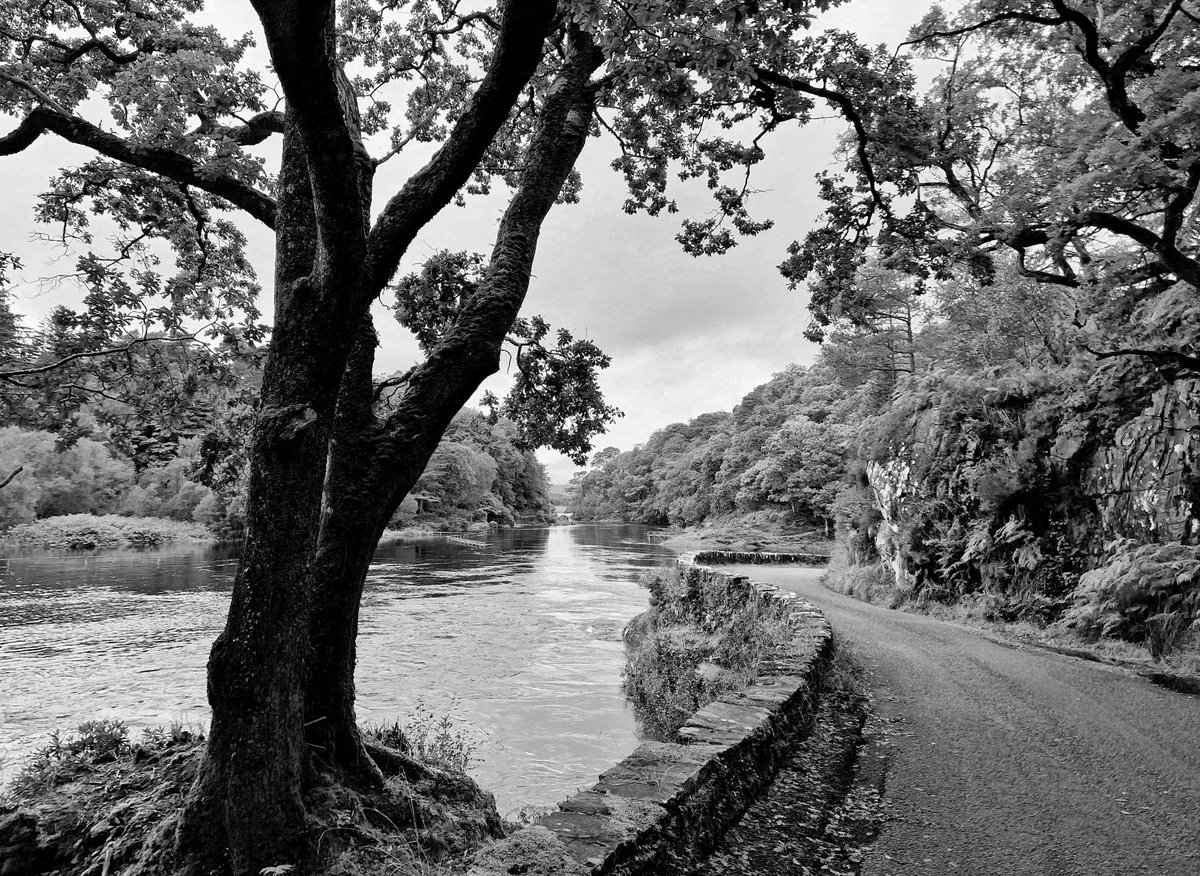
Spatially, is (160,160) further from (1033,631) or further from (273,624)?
(1033,631)

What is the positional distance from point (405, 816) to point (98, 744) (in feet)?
9.57

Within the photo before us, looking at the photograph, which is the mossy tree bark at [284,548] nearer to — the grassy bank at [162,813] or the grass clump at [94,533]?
the grassy bank at [162,813]

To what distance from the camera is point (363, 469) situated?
4.23m

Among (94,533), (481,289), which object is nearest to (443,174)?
(481,289)

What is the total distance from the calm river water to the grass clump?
1379 centimetres

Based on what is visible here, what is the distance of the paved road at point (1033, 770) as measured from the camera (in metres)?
3.27

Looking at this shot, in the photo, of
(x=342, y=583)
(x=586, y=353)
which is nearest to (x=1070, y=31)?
(x=586, y=353)

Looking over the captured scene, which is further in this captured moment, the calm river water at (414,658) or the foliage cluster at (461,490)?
the foliage cluster at (461,490)

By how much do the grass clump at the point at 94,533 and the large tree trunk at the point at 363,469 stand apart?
41939 mm

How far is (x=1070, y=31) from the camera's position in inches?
311

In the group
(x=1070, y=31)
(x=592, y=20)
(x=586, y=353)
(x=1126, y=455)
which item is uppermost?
(x=1070, y=31)

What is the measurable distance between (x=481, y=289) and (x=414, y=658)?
9.63 metres

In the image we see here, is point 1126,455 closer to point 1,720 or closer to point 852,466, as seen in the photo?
point 852,466

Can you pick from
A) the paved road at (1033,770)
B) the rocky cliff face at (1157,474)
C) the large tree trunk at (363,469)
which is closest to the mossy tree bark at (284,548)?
the large tree trunk at (363,469)
